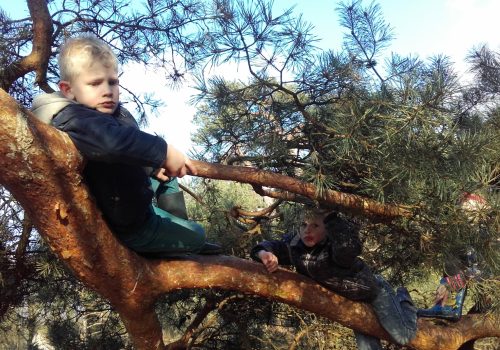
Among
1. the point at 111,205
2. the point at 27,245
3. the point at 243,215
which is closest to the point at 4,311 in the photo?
the point at 27,245

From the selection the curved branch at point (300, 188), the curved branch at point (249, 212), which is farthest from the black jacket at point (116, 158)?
the curved branch at point (249, 212)

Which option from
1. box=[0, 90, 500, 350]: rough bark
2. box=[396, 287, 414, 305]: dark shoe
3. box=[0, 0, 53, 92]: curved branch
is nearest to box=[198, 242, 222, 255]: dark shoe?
box=[0, 90, 500, 350]: rough bark

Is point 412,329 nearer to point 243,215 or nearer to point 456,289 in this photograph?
point 456,289

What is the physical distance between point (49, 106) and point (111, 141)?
0.88ft

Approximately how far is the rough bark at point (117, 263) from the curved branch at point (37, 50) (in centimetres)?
116

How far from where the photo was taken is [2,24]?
2682 millimetres

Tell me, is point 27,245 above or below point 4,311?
above

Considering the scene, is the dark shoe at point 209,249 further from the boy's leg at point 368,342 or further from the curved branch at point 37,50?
the curved branch at point 37,50

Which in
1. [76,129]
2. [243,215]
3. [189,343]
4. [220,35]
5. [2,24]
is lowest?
[189,343]

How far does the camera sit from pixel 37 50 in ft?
7.94

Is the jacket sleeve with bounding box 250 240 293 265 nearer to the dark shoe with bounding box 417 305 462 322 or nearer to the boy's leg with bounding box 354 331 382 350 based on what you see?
the boy's leg with bounding box 354 331 382 350

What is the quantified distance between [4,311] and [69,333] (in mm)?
859

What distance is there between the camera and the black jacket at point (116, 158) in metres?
1.29

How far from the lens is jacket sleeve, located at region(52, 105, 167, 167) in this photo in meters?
1.29
